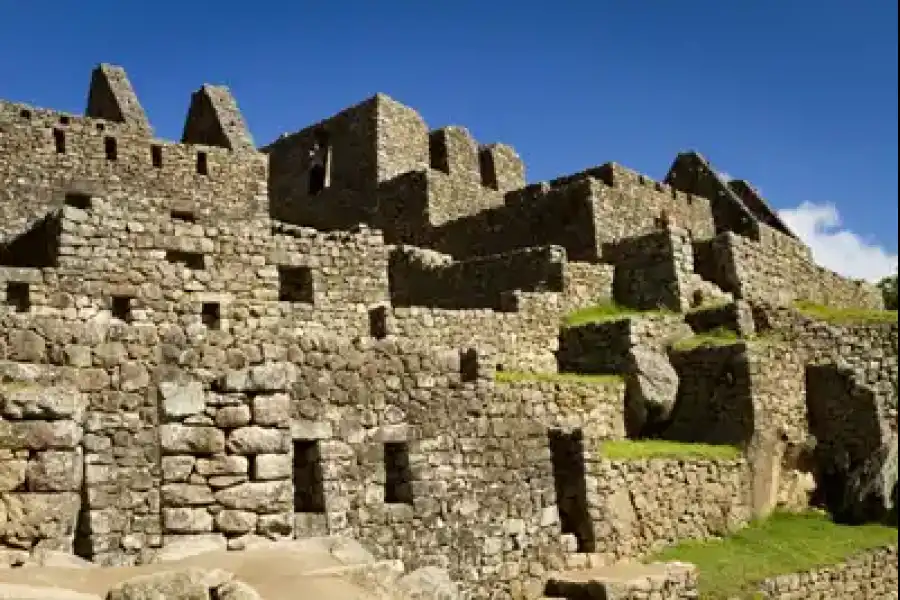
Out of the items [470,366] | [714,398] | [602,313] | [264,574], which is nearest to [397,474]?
[470,366]

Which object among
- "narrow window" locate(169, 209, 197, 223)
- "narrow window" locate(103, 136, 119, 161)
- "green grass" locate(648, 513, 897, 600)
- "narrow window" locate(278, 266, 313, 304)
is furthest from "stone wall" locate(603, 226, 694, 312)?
"narrow window" locate(103, 136, 119, 161)

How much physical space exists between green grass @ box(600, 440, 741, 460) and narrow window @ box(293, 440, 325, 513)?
5.40m

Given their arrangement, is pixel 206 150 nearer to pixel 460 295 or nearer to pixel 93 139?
pixel 93 139

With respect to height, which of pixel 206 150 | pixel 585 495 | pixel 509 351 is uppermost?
pixel 206 150

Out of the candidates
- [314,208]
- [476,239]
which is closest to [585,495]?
[476,239]

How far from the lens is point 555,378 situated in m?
15.9

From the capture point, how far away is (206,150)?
20.3 metres

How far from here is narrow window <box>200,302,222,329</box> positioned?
48.4 feet

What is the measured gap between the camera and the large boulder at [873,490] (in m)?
17.3

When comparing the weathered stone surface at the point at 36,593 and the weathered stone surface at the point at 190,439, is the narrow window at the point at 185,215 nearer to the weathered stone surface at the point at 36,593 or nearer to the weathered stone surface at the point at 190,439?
the weathered stone surface at the point at 190,439

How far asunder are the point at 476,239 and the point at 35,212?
35.2 ft

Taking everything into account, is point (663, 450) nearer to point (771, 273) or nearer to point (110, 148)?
point (771, 273)

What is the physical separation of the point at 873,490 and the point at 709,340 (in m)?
3.81

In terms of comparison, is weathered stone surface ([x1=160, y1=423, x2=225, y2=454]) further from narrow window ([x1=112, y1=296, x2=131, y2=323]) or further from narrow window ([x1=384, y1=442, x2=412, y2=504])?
narrow window ([x1=112, y1=296, x2=131, y2=323])
